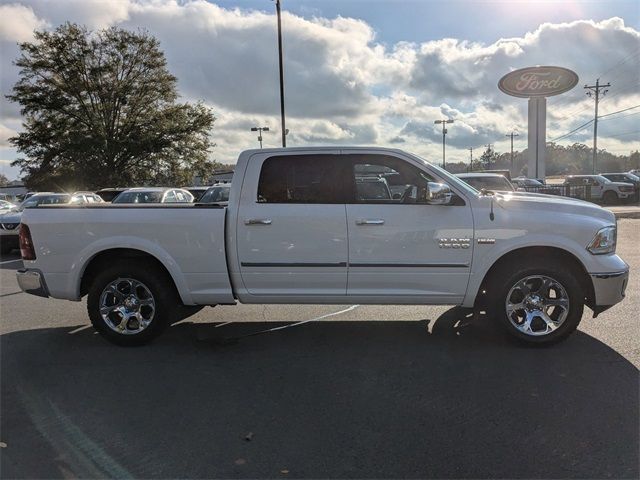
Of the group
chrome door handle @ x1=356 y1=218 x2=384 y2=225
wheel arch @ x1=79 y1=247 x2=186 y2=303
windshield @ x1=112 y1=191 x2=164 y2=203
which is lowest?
wheel arch @ x1=79 y1=247 x2=186 y2=303

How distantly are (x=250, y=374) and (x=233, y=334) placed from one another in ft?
3.95

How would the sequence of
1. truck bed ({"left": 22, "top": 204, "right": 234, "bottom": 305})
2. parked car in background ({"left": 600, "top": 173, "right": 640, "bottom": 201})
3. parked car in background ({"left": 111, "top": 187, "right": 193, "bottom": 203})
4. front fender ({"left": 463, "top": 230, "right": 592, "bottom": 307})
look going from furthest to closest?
parked car in background ({"left": 600, "top": 173, "right": 640, "bottom": 201}) → parked car in background ({"left": 111, "top": 187, "right": 193, "bottom": 203}) → truck bed ({"left": 22, "top": 204, "right": 234, "bottom": 305}) → front fender ({"left": 463, "top": 230, "right": 592, "bottom": 307})

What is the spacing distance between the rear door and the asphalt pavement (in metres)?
0.68

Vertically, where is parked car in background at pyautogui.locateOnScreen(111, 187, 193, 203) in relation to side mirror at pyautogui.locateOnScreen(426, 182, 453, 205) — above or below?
above

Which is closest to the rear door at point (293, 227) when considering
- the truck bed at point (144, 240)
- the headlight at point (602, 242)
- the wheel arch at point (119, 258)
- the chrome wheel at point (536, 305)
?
the truck bed at point (144, 240)

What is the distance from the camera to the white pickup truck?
183 inches

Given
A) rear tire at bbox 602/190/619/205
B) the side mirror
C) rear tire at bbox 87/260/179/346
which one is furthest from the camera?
rear tire at bbox 602/190/619/205

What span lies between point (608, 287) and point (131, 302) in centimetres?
459

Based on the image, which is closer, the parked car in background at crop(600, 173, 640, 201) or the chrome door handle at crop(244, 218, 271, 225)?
the chrome door handle at crop(244, 218, 271, 225)

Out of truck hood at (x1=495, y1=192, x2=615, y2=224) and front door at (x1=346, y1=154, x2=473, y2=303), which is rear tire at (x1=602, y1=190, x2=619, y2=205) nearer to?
truck hood at (x1=495, y1=192, x2=615, y2=224)

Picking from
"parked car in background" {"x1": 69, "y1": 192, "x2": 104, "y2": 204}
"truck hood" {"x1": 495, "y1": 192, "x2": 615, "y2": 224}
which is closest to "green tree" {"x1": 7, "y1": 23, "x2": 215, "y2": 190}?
"parked car in background" {"x1": 69, "y1": 192, "x2": 104, "y2": 204}

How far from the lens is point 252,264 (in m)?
4.85

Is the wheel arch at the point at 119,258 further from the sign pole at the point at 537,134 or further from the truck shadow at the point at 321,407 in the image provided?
the sign pole at the point at 537,134

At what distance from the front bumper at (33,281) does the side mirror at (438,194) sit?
3.91 m
